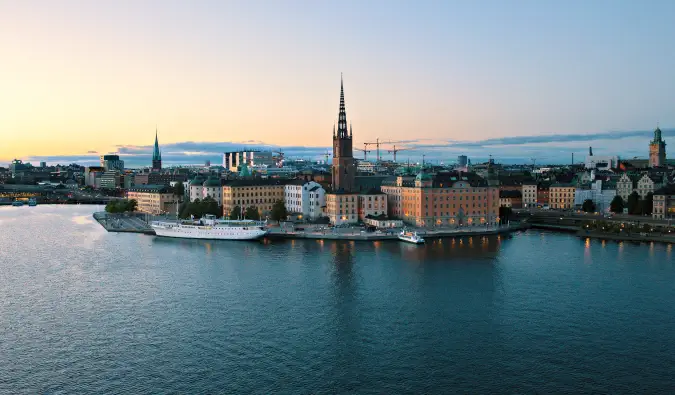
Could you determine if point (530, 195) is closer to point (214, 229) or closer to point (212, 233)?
point (214, 229)

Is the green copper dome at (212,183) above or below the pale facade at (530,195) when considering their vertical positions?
above

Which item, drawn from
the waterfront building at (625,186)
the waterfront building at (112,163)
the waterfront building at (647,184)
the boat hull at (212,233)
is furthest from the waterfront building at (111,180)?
the waterfront building at (647,184)

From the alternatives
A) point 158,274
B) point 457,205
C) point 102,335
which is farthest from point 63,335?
point 457,205

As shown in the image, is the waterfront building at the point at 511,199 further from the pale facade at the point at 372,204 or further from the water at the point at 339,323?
the water at the point at 339,323

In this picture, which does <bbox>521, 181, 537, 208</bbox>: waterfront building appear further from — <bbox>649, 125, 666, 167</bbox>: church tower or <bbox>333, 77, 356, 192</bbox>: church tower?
<bbox>649, 125, 666, 167</bbox>: church tower

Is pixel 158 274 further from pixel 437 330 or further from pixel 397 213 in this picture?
pixel 397 213

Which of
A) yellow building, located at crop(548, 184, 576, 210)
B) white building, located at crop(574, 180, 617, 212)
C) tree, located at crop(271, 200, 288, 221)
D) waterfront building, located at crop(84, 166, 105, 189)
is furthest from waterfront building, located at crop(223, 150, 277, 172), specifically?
tree, located at crop(271, 200, 288, 221)
